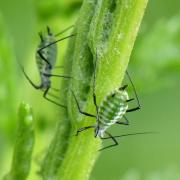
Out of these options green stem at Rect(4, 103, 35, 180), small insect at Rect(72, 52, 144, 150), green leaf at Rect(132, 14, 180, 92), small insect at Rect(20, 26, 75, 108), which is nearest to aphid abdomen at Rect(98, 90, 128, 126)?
small insect at Rect(72, 52, 144, 150)

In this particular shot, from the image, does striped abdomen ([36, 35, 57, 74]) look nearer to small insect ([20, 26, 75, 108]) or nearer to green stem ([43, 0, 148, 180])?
small insect ([20, 26, 75, 108])

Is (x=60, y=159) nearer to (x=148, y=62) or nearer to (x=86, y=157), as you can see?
(x=86, y=157)

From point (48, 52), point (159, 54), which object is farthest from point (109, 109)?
point (159, 54)

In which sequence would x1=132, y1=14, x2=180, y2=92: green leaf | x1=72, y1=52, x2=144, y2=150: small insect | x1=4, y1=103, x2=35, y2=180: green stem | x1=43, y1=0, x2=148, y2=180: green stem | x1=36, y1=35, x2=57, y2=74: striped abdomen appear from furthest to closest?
x1=132, y1=14, x2=180, y2=92: green leaf < x1=36, y1=35, x2=57, y2=74: striped abdomen < x1=4, y1=103, x2=35, y2=180: green stem < x1=72, y1=52, x2=144, y2=150: small insect < x1=43, y1=0, x2=148, y2=180: green stem

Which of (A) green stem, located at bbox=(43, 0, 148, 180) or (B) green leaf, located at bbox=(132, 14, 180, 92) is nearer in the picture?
(A) green stem, located at bbox=(43, 0, 148, 180)

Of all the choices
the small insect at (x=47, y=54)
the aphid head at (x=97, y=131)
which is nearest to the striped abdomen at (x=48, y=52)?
the small insect at (x=47, y=54)

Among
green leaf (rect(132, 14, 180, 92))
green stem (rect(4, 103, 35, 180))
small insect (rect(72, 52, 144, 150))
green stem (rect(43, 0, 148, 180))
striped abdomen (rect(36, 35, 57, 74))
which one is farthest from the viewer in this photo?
green leaf (rect(132, 14, 180, 92))

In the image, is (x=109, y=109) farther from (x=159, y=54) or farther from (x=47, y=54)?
(x=159, y=54)
